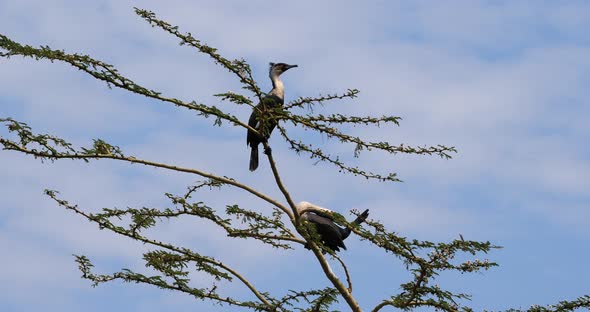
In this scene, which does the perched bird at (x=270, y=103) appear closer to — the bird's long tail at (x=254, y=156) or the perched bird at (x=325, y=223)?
the bird's long tail at (x=254, y=156)

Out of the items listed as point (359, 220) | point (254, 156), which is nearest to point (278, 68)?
point (254, 156)

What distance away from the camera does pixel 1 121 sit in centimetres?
1102

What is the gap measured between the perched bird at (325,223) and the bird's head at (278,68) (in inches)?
83.7

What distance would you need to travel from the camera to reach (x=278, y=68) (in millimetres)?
13805

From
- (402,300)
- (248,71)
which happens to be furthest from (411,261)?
(248,71)

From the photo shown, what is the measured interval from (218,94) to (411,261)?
2998mm

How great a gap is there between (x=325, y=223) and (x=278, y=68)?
2.50 meters

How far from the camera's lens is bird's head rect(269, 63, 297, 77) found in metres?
13.7

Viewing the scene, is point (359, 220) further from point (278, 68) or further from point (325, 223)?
point (278, 68)

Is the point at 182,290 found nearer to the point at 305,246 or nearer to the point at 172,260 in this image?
the point at 172,260

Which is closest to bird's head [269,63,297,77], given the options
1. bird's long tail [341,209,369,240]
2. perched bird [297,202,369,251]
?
perched bird [297,202,369,251]

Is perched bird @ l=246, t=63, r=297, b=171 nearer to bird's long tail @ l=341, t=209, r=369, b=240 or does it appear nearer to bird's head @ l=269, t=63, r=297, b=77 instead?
bird's head @ l=269, t=63, r=297, b=77

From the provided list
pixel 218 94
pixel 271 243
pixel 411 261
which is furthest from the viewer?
pixel 271 243

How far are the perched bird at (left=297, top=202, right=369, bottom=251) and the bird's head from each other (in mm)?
2126
